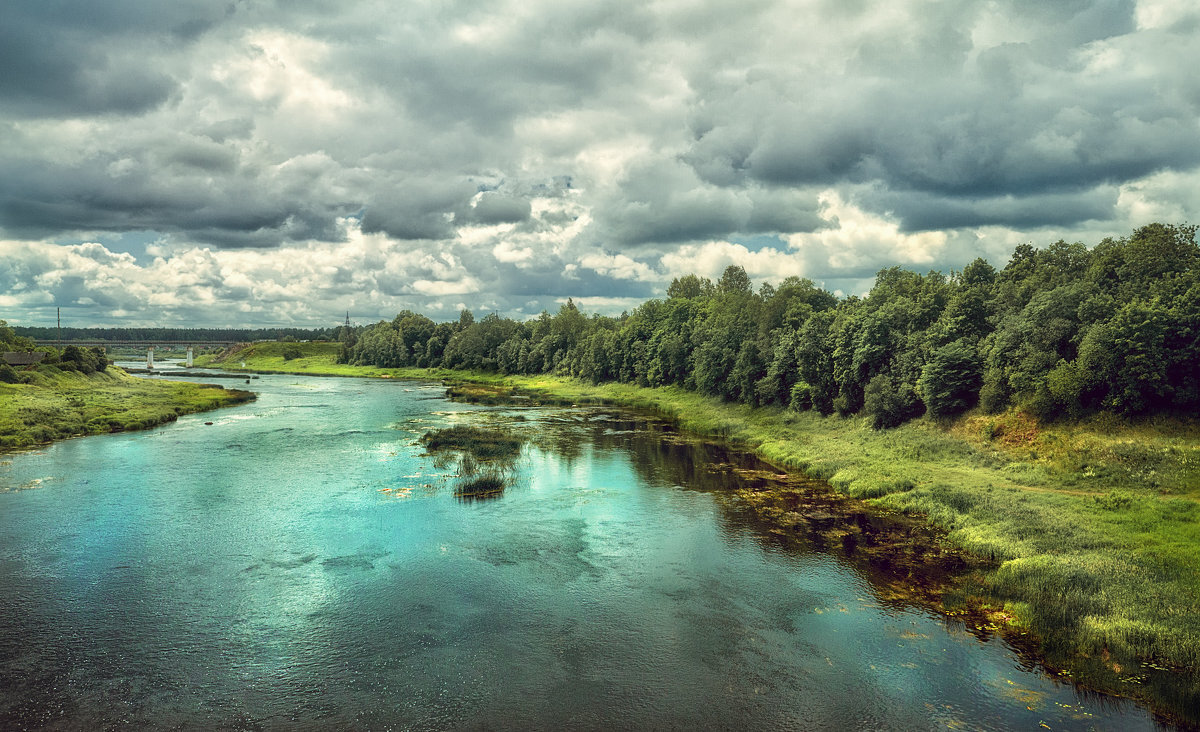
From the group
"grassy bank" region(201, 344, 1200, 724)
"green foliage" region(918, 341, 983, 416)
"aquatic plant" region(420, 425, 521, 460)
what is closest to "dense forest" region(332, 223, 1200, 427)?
"green foliage" region(918, 341, 983, 416)

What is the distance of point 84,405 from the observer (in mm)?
61094

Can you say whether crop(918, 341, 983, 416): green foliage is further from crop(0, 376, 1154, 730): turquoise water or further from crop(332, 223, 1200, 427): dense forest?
crop(0, 376, 1154, 730): turquoise water

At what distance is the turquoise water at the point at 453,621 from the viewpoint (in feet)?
49.4

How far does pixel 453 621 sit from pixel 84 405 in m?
63.2

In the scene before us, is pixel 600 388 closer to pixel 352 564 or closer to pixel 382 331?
pixel 352 564

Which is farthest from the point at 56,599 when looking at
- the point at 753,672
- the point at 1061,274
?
the point at 1061,274

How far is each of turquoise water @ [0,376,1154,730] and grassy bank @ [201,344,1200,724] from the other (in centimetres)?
242

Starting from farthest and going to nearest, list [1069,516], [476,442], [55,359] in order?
[55,359] → [476,442] → [1069,516]

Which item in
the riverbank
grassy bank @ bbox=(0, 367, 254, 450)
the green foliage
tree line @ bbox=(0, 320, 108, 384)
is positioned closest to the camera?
the riverbank

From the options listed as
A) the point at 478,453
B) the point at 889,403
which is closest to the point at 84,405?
the point at 478,453

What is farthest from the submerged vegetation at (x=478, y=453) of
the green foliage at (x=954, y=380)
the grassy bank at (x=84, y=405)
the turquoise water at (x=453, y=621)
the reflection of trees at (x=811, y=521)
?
the green foliage at (x=954, y=380)

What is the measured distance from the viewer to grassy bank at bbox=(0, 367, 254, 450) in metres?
50.0

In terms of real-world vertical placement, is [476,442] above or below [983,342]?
below

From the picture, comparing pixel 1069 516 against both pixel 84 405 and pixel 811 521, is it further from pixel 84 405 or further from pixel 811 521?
pixel 84 405
